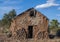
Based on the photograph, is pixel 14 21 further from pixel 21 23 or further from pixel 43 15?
pixel 43 15

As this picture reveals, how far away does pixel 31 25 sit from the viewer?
39.9m

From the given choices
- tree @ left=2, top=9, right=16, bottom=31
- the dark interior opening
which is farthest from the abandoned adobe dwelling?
tree @ left=2, top=9, right=16, bottom=31

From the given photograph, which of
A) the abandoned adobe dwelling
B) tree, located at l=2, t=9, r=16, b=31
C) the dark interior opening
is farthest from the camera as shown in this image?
tree, located at l=2, t=9, r=16, b=31

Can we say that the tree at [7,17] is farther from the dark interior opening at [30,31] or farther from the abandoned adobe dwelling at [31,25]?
the abandoned adobe dwelling at [31,25]

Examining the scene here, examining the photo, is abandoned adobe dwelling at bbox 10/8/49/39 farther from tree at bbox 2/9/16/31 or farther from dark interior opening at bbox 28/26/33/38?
tree at bbox 2/9/16/31

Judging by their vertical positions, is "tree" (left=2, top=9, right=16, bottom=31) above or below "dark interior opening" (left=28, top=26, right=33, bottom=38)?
above

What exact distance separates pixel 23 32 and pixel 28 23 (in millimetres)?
2055

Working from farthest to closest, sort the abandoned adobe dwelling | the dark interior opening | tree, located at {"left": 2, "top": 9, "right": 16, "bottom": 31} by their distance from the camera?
tree, located at {"left": 2, "top": 9, "right": 16, "bottom": 31} < the dark interior opening < the abandoned adobe dwelling

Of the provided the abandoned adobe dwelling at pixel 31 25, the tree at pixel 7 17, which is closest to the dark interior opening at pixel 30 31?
the abandoned adobe dwelling at pixel 31 25

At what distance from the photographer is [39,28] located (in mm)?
39875

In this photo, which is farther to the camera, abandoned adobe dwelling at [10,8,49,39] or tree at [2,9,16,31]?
tree at [2,9,16,31]

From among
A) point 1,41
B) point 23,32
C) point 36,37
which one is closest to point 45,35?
point 36,37

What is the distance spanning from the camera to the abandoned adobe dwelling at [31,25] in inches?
1558

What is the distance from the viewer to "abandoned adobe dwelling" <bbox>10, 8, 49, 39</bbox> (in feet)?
130
